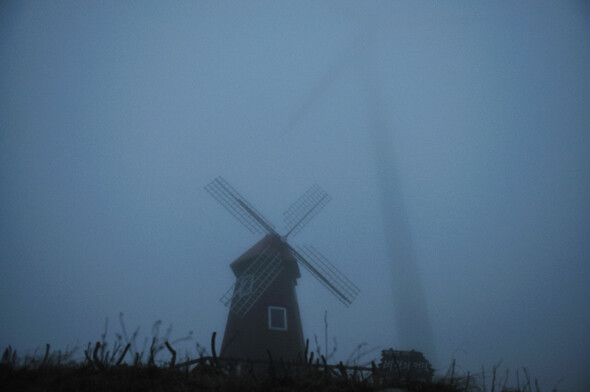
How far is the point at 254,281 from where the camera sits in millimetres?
13984

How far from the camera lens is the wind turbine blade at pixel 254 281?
13.5m

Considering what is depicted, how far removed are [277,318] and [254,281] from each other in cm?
182

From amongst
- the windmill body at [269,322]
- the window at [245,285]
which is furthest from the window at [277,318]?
the window at [245,285]

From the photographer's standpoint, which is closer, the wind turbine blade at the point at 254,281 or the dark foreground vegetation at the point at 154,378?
the dark foreground vegetation at the point at 154,378

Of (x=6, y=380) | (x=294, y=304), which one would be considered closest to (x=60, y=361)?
(x=6, y=380)

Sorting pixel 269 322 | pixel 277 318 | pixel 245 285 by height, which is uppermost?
pixel 245 285

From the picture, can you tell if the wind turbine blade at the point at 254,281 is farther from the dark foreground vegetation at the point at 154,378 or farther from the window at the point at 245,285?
the dark foreground vegetation at the point at 154,378

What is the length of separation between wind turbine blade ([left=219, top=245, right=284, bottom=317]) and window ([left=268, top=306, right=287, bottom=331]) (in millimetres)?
847

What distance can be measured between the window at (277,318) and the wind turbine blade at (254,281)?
33.4 inches

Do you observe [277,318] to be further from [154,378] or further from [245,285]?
[154,378]

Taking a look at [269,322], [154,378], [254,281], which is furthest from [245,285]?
[154,378]

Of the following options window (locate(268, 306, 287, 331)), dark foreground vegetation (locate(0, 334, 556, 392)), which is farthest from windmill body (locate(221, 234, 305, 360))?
dark foreground vegetation (locate(0, 334, 556, 392))

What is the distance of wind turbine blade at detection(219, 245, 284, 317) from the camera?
44.2 ft

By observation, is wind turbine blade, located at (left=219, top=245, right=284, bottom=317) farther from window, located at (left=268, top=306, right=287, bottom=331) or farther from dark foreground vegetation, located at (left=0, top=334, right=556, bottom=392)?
dark foreground vegetation, located at (left=0, top=334, right=556, bottom=392)
